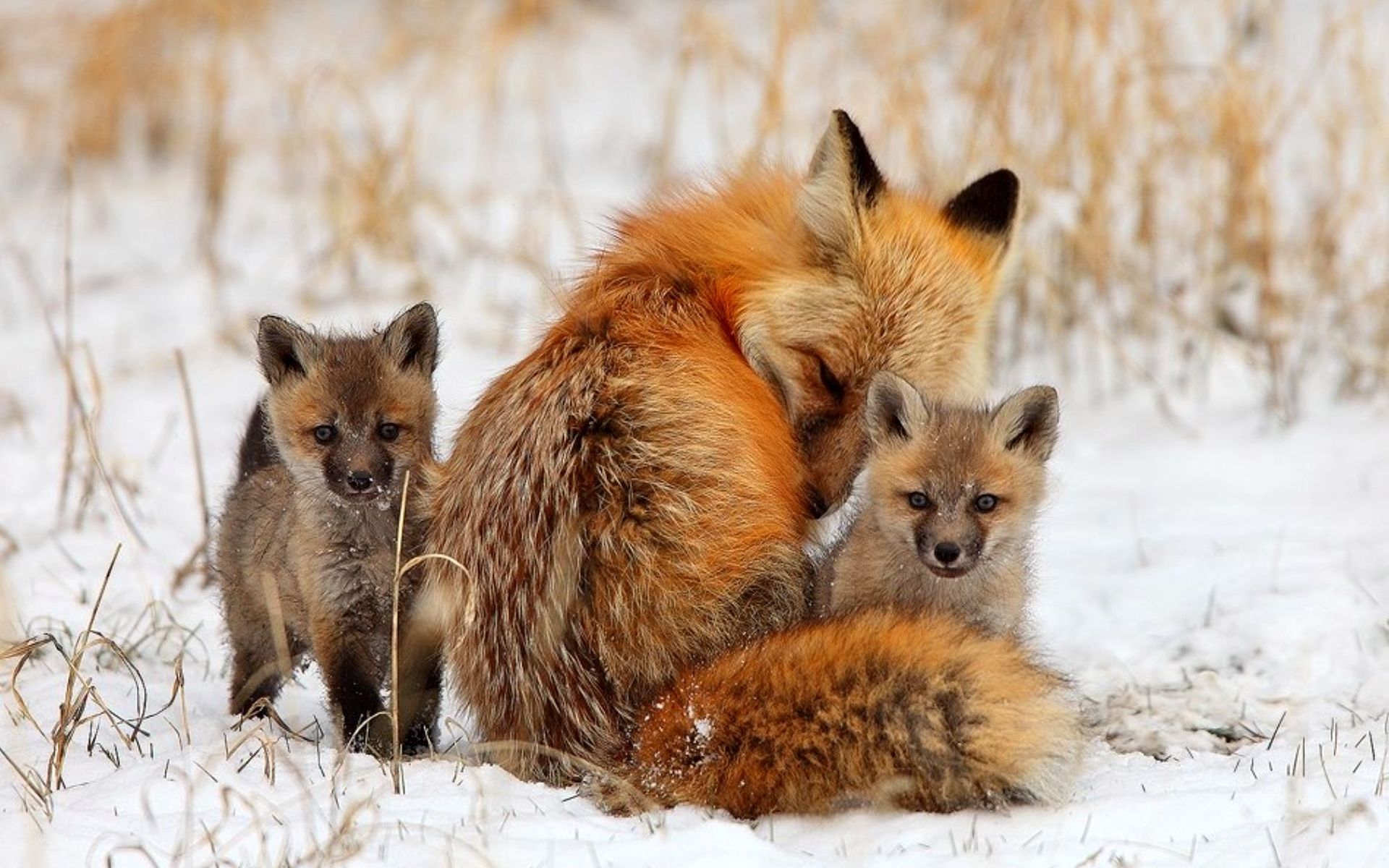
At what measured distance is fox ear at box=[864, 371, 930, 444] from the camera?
4914 mm

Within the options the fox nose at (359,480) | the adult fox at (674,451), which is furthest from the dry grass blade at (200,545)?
the adult fox at (674,451)

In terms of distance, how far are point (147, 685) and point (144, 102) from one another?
9530mm

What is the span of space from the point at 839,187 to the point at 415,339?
158 cm

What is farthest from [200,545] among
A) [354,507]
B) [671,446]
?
[671,446]

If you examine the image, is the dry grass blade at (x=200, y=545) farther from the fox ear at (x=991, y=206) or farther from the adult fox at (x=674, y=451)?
the fox ear at (x=991, y=206)

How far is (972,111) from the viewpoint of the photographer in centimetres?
987

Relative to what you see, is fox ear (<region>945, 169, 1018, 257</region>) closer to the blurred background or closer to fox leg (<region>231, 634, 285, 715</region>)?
the blurred background

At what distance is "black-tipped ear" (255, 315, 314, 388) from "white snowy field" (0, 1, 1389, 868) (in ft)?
3.24

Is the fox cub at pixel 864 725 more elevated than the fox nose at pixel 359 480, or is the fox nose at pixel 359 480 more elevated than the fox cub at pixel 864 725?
the fox nose at pixel 359 480

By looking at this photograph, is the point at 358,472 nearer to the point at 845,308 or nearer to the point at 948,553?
the point at 845,308

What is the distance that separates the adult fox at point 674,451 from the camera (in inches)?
177

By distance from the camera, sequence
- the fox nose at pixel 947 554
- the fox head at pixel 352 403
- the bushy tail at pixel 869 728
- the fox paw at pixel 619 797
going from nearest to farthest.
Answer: the bushy tail at pixel 869 728 < the fox paw at pixel 619 797 < the fox nose at pixel 947 554 < the fox head at pixel 352 403

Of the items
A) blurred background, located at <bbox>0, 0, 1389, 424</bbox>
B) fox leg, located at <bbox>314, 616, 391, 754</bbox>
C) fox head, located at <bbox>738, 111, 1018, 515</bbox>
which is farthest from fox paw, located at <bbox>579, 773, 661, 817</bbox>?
blurred background, located at <bbox>0, 0, 1389, 424</bbox>

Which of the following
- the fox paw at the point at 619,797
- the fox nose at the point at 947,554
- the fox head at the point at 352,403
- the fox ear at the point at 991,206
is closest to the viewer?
the fox paw at the point at 619,797
